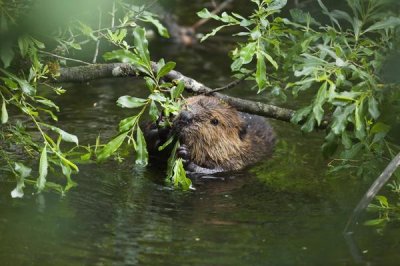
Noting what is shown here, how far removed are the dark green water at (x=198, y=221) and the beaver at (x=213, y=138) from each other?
24 cm

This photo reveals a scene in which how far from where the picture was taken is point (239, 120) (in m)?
7.20

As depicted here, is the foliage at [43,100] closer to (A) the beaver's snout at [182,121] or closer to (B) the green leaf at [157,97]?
(B) the green leaf at [157,97]

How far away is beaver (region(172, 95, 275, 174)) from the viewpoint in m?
6.77

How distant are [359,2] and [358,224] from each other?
4.60ft

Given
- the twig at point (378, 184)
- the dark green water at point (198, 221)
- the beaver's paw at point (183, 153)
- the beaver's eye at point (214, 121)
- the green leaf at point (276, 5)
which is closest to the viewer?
the twig at point (378, 184)

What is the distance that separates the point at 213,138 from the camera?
6.98 metres

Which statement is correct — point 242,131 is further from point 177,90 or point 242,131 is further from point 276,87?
point 177,90

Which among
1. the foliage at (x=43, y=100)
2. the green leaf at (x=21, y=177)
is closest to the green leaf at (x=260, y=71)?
the foliage at (x=43, y=100)

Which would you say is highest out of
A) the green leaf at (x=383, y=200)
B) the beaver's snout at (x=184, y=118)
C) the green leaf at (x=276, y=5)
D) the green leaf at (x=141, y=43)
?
the green leaf at (x=276, y=5)

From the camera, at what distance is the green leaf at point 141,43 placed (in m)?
4.72

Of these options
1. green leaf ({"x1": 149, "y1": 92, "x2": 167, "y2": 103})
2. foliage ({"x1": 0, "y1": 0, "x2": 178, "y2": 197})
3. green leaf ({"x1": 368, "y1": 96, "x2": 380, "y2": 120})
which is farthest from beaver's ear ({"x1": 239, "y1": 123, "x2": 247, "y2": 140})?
green leaf ({"x1": 368, "y1": 96, "x2": 380, "y2": 120})

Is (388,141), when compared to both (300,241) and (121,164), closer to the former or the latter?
(300,241)

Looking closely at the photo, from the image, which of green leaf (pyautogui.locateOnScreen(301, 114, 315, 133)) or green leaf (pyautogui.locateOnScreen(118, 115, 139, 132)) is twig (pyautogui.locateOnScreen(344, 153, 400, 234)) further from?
green leaf (pyautogui.locateOnScreen(118, 115, 139, 132))

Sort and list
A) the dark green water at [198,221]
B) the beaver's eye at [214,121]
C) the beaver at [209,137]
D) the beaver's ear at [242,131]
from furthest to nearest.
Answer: the beaver's ear at [242,131]
the beaver's eye at [214,121]
the beaver at [209,137]
the dark green water at [198,221]
